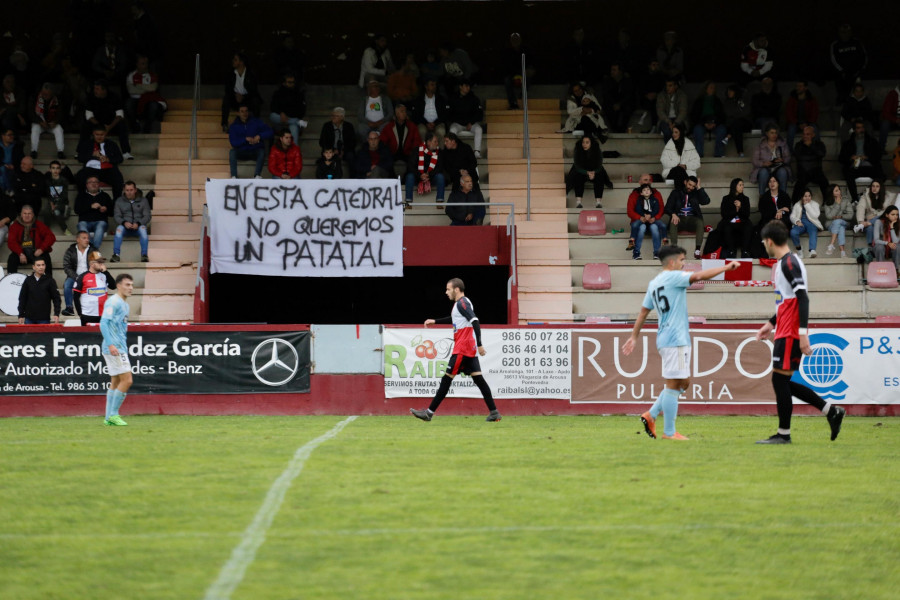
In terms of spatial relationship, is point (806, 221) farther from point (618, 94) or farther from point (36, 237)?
point (36, 237)

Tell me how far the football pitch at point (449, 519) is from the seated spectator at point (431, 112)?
47.1 ft

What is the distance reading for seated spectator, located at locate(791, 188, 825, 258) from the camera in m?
22.6

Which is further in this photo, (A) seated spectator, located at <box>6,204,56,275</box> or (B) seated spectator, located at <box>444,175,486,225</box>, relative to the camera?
(B) seated spectator, located at <box>444,175,486,225</box>

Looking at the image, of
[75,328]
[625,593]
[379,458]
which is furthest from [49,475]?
[75,328]

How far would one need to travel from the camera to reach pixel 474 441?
12.0m

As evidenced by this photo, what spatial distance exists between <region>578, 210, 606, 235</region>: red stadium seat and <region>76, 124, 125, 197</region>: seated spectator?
388 inches

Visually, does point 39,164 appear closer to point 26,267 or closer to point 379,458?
point 26,267

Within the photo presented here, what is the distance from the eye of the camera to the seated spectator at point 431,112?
82.4ft

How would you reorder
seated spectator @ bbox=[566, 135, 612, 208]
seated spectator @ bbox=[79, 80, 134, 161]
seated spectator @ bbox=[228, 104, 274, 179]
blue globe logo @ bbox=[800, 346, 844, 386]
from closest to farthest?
blue globe logo @ bbox=[800, 346, 844, 386] → seated spectator @ bbox=[566, 135, 612, 208] → seated spectator @ bbox=[228, 104, 274, 179] → seated spectator @ bbox=[79, 80, 134, 161]

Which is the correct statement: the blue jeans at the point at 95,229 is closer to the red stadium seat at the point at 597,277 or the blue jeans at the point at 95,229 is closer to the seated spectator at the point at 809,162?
the red stadium seat at the point at 597,277

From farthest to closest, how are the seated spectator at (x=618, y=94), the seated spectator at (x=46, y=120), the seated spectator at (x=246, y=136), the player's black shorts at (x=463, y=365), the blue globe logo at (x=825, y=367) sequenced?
the seated spectator at (x=618, y=94), the seated spectator at (x=46, y=120), the seated spectator at (x=246, y=136), the blue globe logo at (x=825, y=367), the player's black shorts at (x=463, y=365)

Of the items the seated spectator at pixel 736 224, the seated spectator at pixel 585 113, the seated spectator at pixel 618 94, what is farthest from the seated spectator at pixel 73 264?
the seated spectator at pixel 736 224

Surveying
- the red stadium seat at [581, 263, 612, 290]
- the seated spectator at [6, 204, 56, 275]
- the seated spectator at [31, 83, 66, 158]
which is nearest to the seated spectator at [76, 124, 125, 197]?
the seated spectator at [31, 83, 66, 158]

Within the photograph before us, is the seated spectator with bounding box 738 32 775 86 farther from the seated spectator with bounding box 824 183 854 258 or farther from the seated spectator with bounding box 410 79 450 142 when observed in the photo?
the seated spectator with bounding box 410 79 450 142
